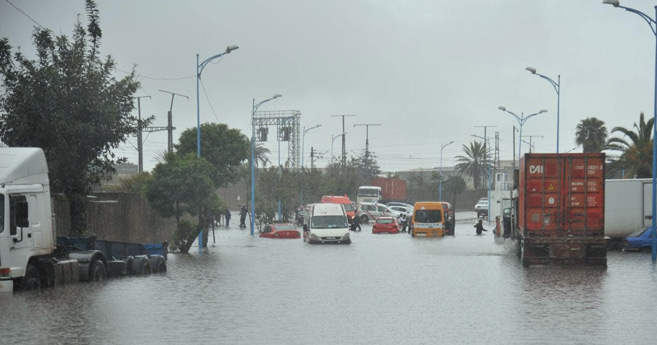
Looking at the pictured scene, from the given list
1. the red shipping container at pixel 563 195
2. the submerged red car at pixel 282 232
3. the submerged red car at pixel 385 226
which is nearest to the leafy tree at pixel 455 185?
the submerged red car at pixel 385 226

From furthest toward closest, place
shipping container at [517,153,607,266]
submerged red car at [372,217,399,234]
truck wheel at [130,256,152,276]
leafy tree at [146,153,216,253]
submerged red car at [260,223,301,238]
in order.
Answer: submerged red car at [372,217,399,234], submerged red car at [260,223,301,238], leafy tree at [146,153,216,253], shipping container at [517,153,607,266], truck wheel at [130,256,152,276]

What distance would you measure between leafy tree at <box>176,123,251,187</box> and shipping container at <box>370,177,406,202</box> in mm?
38341

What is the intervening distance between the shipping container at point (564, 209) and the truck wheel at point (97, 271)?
12.6 metres

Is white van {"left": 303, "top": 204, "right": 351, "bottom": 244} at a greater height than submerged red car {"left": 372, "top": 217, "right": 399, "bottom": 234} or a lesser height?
greater

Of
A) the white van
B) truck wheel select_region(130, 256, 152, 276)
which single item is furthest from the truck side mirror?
the white van

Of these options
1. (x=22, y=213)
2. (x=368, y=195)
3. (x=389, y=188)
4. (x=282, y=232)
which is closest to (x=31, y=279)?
(x=22, y=213)

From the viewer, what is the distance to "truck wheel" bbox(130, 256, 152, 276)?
2786cm

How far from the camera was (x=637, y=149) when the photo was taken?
56094mm

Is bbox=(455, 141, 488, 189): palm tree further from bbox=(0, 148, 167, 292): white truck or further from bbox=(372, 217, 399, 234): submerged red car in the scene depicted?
bbox=(0, 148, 167, 292): white truck

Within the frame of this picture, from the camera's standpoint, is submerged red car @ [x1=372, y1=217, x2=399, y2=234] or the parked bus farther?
the parked bus

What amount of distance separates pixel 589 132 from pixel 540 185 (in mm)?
54970

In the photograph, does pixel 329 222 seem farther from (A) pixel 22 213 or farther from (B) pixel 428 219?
(A) pixel 22 213

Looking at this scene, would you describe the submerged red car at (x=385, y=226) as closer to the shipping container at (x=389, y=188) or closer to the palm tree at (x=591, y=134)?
the palm tree at (x=591, y=134)

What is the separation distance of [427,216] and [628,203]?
63.7 feet
